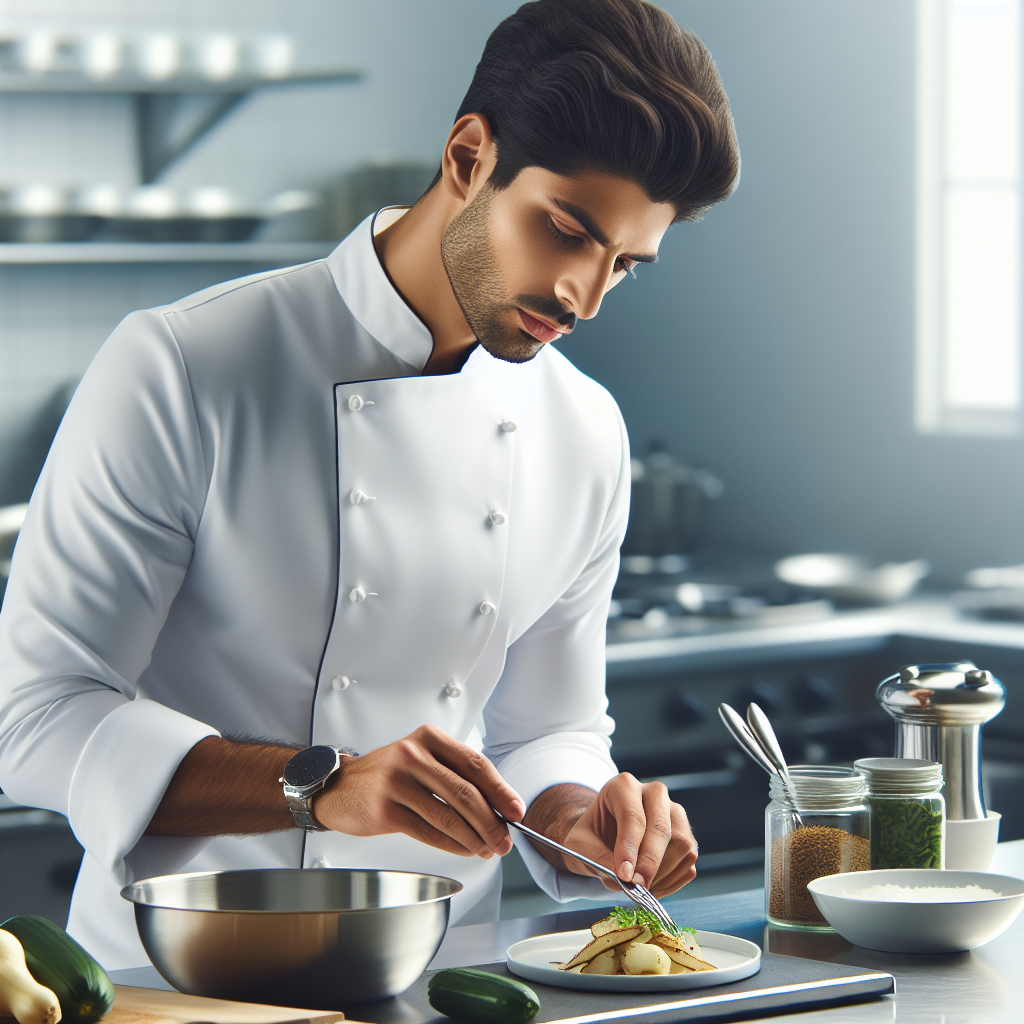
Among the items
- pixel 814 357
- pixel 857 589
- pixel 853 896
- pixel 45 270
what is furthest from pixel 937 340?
pixel 853 896

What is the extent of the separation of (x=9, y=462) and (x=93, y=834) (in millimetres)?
2270

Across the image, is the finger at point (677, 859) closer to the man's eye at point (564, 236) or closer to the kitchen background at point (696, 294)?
the man's eye at point (564, 236)

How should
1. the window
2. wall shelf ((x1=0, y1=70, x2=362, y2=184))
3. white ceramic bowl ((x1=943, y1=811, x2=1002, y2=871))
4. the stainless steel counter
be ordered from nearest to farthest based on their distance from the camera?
the stainless steel counter, white ceramic bowl ((x1=943, y1=811, x2=1002, y2=871)), wall shelf ((x1=0, y1=70, x2=362, y2=184)), the window

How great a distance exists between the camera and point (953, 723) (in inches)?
61.6

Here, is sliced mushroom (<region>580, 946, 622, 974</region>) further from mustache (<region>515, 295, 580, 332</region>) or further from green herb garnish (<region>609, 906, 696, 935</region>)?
mustache (<region>515, 295, 580, 332</region>)

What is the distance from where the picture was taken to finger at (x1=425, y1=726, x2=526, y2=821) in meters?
1.13

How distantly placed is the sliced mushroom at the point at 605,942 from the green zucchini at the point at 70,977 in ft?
1.08

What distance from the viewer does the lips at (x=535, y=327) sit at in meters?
1.44

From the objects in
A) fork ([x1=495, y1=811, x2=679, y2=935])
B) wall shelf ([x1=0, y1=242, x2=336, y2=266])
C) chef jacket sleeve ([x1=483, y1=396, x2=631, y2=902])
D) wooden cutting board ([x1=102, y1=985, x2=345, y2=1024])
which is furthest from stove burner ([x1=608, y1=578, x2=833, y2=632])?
wooden cutting board ([x1=102, y1=985, x2=345, y2=1024])

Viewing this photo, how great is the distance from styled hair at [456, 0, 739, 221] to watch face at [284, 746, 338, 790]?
1.74ft

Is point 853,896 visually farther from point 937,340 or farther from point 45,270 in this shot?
point 937,340

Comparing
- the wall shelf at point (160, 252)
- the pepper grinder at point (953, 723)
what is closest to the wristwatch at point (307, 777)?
the pepper grinder at point (953, 723)

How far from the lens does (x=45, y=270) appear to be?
137 inches

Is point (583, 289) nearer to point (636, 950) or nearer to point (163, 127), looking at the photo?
point (636, 950)
